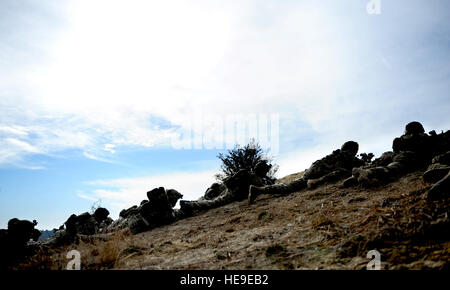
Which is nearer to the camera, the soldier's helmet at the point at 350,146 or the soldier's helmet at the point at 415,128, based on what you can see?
the soldier's helmet at the point at 415,128

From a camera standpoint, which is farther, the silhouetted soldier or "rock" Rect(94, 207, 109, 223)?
"rock" Rect(94, 207, 109, 223)

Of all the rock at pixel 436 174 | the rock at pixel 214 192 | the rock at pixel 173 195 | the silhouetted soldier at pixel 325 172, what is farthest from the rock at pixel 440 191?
the rock at pixel 214 192

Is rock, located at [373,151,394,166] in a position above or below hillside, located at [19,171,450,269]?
above

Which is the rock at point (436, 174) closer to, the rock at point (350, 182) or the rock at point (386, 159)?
the rock at point (350, 182)

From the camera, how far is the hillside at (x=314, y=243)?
8.43ft

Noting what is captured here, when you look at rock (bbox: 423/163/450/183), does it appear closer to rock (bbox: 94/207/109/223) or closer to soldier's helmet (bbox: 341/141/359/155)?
soldier's helmet (bbox: 341/141/359/155)

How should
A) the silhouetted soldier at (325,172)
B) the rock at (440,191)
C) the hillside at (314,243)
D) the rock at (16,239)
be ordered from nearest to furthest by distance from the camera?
the hillside at (314,243), the rock at (440,191), the rock at (16,239), the silhouetted soldier at (325,172)

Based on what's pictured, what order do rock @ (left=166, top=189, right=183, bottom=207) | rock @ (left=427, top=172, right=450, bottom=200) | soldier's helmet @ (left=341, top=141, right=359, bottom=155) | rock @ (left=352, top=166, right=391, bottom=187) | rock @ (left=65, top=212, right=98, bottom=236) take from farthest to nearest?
soldier's helmet @ (left=341, top=141, right=359, bottom=155) → rock @ (left=166, top=189, right=183, bottom=207) → rock @ (left=65, top=212, right=98, bottom=236) → rock @ (left=352, top=166, right=391, bottom=187) → rock @ (left=427, top=172, right=450, bottom=200)

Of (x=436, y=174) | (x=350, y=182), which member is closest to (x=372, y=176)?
(x=350, y=182)

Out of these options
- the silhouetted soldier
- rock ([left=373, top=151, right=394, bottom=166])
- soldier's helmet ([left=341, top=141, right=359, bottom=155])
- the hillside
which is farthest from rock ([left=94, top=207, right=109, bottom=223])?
rock ([left=373, top=151, right=394, bottom=166])

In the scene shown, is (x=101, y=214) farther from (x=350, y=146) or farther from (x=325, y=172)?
(x=350, y=146)

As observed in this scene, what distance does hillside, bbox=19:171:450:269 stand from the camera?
2.57 metres

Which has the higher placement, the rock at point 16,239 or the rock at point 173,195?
the rock at point 173,195
